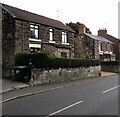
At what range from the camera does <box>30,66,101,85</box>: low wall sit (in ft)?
48.3

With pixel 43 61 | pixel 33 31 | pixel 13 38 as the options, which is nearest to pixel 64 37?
pixel 33 31

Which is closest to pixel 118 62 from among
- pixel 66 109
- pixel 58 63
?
pixel 58 63

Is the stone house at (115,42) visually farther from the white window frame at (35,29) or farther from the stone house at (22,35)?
the white window frame at (35,29)

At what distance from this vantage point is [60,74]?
17375 mm

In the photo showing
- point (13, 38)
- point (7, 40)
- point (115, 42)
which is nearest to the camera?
point (13, 38)

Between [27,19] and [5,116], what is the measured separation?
47.1 ft

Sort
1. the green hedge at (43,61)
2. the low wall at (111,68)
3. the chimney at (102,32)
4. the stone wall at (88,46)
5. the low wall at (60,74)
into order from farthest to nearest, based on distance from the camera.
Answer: the chimney at (102,32) → the stone wall at (88,46) → the low wall at (111,68) → the green hedge at (43,61) → the low wall at (60,74)

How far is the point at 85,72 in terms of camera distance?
21.7m

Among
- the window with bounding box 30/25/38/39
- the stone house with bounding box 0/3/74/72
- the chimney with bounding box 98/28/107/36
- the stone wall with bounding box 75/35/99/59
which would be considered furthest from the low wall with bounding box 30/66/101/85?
the chimney with bounding box 98/28/107/36

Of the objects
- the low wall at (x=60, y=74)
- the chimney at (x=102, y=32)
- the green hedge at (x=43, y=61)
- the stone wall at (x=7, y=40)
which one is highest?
the chimney at (x=102, y=32)

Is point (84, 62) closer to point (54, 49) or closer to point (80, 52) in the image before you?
point (54, 49)

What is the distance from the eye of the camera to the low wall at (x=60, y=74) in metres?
14.7

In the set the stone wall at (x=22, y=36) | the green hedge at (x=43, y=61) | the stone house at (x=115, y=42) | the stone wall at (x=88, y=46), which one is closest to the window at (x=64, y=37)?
the green hedge at (x=43, y=61)

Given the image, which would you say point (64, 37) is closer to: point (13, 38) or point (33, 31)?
point (33, 31)
